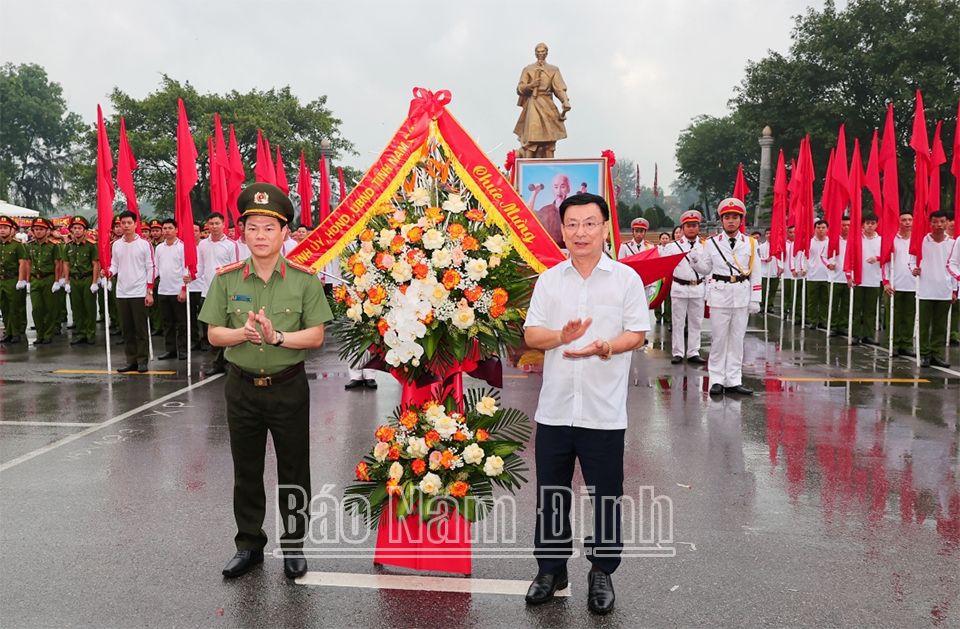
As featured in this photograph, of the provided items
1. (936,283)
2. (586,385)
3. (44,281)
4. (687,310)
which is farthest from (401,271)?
(44,281)

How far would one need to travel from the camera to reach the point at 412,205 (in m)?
3.97

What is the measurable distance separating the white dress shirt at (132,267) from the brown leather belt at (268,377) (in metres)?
7.45

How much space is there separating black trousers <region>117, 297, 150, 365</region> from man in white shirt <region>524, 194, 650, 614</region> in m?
8.52

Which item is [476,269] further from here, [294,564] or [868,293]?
[868,293]

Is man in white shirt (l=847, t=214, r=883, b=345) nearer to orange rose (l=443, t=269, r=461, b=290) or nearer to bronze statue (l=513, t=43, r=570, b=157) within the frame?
bronze statue (l=513, t=43, r=570, b=157)

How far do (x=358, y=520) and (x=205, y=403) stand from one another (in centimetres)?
426

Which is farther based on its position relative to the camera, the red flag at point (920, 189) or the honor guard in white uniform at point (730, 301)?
the red flag at point (920, 189)

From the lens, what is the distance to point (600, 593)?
3.59 m

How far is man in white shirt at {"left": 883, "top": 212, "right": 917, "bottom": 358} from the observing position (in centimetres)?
1162

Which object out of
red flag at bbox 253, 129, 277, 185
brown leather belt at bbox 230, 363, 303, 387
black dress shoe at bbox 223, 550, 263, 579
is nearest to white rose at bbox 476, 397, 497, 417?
brown leather belt at bbox 230, 363, 303, 387

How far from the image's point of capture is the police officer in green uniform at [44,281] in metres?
13.9

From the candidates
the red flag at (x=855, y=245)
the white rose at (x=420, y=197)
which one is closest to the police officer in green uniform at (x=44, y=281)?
the white rose at (x=420, y=197)

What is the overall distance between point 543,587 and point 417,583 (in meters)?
0.66

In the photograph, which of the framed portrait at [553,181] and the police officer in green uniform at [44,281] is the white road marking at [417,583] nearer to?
the framed portrait at [553,181]
